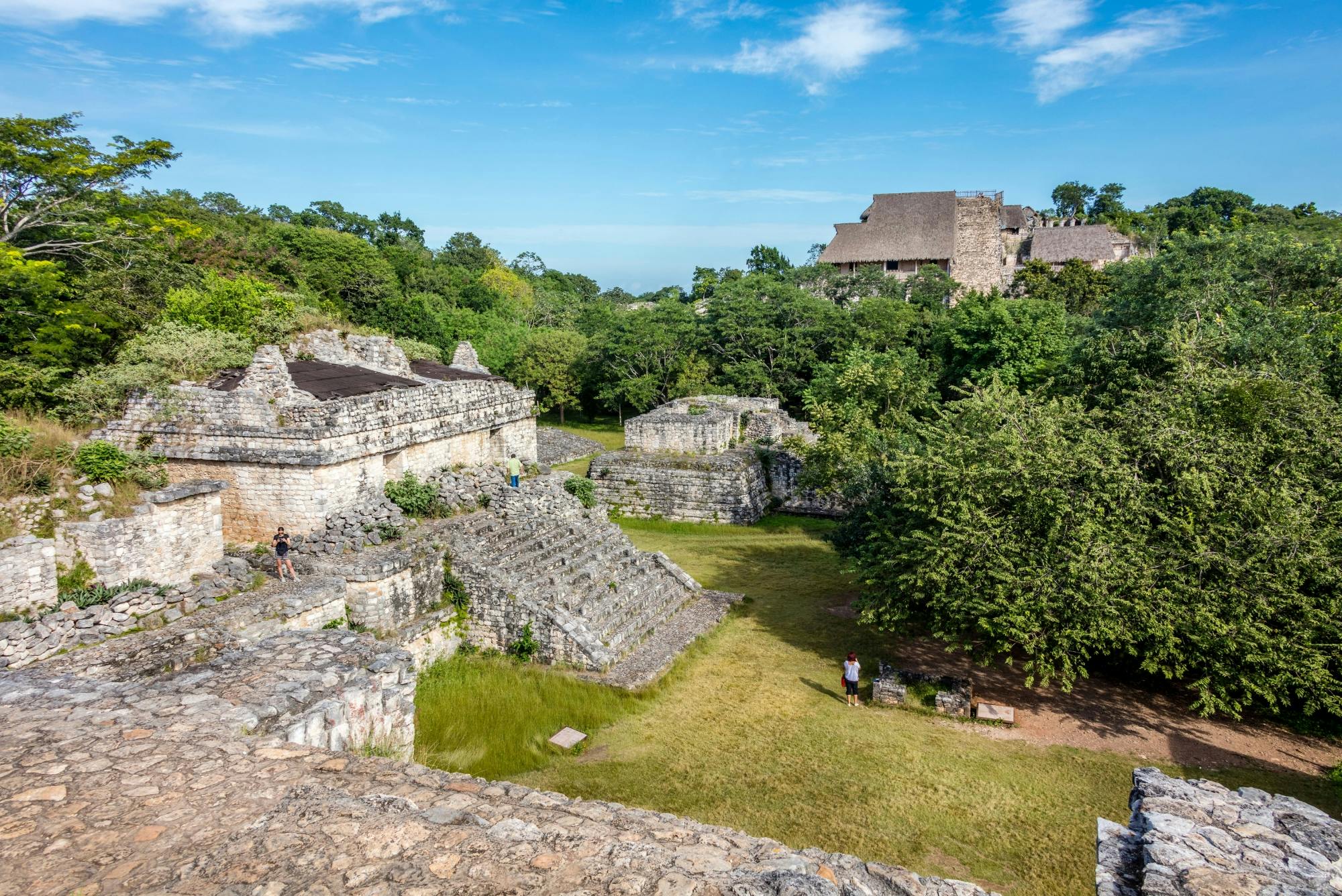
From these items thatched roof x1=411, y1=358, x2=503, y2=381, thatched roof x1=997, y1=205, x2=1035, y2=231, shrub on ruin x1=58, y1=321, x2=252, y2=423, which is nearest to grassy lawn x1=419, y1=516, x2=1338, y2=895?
shrub on ruin x1=58, y1=321, x2=252, y2=423

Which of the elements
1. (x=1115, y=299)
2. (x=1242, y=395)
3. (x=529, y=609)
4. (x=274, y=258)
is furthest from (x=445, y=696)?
(x=274, y=258)

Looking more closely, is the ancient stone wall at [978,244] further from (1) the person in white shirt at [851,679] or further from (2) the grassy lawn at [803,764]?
(1) the person in white shirt at [851,679]

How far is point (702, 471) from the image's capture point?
2097cm

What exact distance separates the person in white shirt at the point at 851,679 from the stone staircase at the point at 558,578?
347cm

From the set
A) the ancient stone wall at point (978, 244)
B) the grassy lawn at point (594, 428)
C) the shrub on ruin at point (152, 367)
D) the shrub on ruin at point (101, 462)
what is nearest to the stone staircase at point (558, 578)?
the shrub on ruin at point (101, 462)

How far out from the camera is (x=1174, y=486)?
10078 millimetres

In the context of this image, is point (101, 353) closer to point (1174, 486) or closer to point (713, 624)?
point (713, 624)

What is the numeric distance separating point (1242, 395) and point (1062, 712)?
5.15m

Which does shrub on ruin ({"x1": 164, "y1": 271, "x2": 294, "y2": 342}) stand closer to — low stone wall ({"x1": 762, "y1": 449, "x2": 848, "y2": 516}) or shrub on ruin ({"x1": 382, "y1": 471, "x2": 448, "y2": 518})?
shrub on ruin ({"x1": 382, "y1": 471, "x2": 448, "y2": 518})

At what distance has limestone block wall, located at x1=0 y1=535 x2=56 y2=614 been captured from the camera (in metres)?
8.02

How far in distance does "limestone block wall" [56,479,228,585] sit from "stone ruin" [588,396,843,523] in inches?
469

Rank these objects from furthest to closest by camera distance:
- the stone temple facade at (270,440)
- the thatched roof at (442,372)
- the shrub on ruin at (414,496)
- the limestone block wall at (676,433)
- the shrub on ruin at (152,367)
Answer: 1. the limestone block wall at (676,433)
2. the thatched roof at (442,372)
3. the shrub on ruin at (414,496)
4. the shrub on ruin at (152,367)
5. the stone temple facade at (270,440)

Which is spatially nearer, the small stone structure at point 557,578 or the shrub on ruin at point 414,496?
the small stone structure at point 557,578

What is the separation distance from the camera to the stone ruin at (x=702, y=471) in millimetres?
20891
